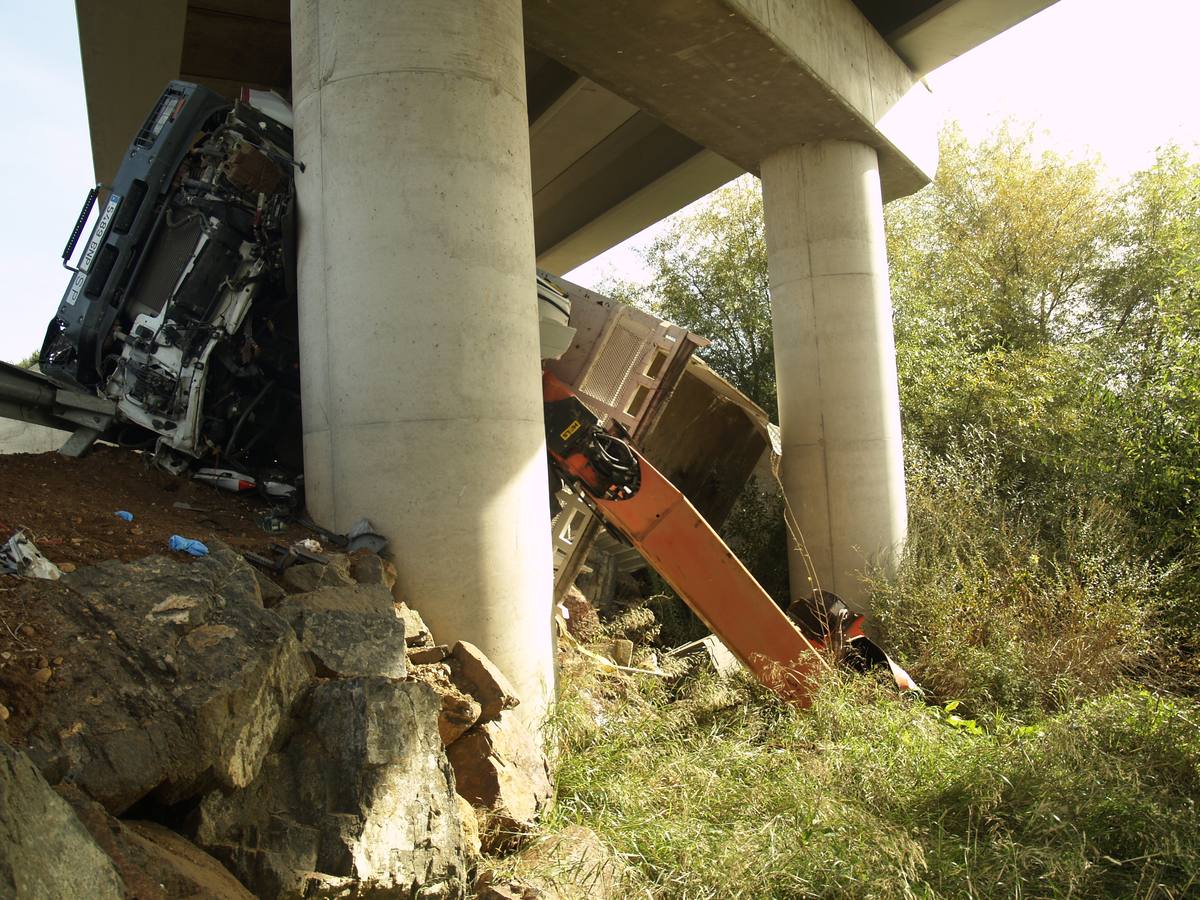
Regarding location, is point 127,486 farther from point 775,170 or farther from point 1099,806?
point 775,170

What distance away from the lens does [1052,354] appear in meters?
12.7

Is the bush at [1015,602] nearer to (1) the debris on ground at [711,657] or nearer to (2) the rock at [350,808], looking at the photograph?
(1) the debris on ground at [711,657]

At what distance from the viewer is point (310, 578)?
3.95 metres

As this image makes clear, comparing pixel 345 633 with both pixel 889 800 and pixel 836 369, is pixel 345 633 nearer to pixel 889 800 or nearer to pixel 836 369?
pixel 889 800

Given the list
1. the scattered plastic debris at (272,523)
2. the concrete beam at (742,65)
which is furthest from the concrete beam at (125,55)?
the scattered plastic debris at (272,523)

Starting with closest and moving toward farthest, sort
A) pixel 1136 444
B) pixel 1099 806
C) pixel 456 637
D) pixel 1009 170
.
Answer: pixel 1099 806, pixel 456 637, pixel 1136 444, pixel 1009 170

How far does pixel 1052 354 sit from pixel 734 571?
9.11 m

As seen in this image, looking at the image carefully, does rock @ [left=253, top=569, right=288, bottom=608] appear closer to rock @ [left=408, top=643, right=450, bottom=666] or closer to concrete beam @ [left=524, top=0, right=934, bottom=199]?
rock @ [left=408, top=643, right=450, bottom=666]

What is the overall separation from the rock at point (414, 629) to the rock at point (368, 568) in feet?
0.44

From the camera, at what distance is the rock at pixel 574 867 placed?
10.8ft

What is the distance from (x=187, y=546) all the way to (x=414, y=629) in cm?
111

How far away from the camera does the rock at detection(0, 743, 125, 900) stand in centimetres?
168

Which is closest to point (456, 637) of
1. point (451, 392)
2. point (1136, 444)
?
point (451, 392)

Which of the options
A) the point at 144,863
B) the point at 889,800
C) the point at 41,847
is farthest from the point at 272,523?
the point at 889,800
